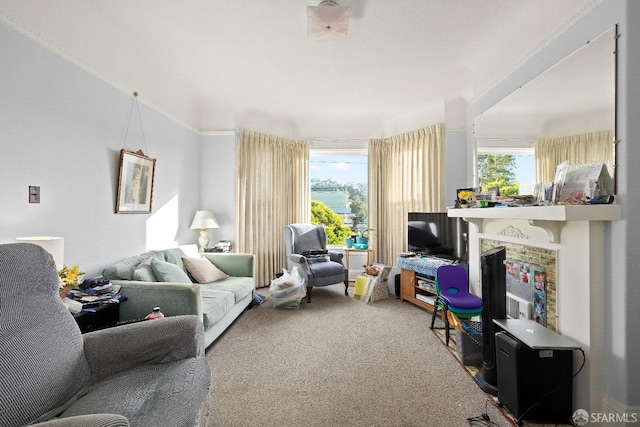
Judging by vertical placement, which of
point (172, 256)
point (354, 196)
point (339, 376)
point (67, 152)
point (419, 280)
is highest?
point (67, 152)

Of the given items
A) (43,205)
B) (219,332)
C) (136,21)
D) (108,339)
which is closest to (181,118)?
(136,21)

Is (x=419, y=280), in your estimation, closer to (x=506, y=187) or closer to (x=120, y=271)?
(x=506, y=187)

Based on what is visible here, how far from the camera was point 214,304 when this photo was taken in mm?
2611

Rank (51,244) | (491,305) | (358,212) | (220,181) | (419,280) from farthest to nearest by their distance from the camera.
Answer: (358,212)
(220,181)
(419,280)
(491,305)
(51,244)

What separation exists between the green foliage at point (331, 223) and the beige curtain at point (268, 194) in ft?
1.02

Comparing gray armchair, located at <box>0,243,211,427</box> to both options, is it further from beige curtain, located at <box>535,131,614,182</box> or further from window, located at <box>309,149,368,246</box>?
window, located at <box>309,149,368,246</box>

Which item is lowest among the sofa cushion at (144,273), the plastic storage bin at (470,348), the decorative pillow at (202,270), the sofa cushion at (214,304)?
the plastic storage bin at (470,348)

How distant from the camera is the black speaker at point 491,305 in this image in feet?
6.58

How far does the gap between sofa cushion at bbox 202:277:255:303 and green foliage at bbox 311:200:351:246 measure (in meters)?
1.99

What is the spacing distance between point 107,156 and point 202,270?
1.43 metres

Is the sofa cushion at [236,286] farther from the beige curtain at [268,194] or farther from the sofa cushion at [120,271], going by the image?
the beige curtain at [268,194]

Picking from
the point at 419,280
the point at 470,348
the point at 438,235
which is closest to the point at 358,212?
the point at 438,235

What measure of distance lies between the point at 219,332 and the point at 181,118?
281cm

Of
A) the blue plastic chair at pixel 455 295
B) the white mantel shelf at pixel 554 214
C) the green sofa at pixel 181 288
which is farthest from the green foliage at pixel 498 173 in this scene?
the green sofa at pixel 181 288
